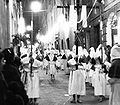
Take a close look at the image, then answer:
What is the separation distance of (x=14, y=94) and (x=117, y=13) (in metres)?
14.4

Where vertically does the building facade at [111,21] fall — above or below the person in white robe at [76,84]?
above

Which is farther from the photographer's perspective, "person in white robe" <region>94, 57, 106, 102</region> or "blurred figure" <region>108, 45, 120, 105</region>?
"person in white robe" <region>94, 57, 106, 102</region>

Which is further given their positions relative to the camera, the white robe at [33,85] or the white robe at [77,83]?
the white robe at [77,83]

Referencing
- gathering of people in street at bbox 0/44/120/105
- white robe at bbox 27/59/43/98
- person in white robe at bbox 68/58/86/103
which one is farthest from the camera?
person in white robe at bbox 68/58/86/103

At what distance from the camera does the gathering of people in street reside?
222 inches

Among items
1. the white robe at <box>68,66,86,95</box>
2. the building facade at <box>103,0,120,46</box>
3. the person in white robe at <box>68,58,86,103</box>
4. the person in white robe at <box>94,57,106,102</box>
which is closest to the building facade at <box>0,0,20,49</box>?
the person in white robe at <box>68,58,86,103</box>

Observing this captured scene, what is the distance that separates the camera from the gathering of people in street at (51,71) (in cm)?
564

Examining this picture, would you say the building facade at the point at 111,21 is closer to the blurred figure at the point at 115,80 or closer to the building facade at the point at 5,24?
the building facade at the point at 5,24

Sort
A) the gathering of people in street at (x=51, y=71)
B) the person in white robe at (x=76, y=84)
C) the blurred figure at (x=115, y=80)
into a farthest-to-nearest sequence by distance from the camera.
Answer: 1. the person in white robe at (x=76, y=84)
2. the blurred figure at (x=115, y=80)
3. the gathering of people in street at (x=51, y=71)

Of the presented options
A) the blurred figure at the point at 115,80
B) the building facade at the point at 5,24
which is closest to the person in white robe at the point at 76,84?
the building facade at the point at 5,24

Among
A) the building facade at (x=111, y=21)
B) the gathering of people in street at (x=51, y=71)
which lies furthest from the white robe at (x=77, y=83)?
the building facade at (x=111, y=21)

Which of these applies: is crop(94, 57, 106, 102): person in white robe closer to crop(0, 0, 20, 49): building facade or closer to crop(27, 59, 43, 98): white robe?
crop(27, 59, 43, 98): white robe

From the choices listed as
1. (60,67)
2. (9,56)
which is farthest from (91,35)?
(9,56)

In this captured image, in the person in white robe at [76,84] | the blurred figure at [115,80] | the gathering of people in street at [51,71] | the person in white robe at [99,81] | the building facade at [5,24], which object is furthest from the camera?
the person in white robe at [99,81]
